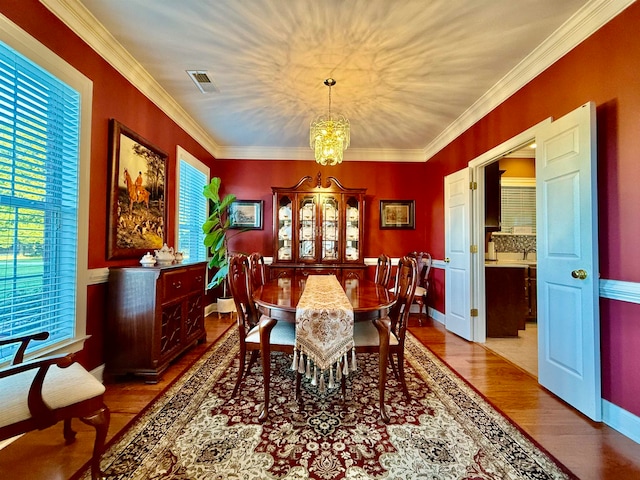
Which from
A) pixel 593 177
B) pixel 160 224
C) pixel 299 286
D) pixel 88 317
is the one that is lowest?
pixel 88 317

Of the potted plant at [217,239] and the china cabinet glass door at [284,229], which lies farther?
the china cabinet glass door at [284,229]

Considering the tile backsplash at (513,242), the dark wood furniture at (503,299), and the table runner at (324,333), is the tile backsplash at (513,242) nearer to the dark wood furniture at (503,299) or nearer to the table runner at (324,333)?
the dark wood furniture at (503,299)

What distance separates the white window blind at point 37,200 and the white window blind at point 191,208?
1.69 metres

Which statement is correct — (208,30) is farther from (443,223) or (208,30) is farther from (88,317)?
(443,223)

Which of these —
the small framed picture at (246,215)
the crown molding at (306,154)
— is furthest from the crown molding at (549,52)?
the small framed picture at (246,215)

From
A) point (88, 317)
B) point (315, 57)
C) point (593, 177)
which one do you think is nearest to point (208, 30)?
point (315, 57)

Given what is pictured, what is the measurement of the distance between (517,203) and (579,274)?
3.54 m

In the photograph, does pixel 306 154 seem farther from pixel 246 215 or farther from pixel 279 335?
pixel 279 335

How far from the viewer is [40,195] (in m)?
1.87

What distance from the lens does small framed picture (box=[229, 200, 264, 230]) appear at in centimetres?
497

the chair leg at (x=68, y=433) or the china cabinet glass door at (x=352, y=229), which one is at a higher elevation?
the china cabinet glass door at (x=352, y=229)

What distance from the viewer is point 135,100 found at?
2.82 metres

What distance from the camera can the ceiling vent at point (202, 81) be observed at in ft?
9.29

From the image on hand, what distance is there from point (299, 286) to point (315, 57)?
1969 mm
